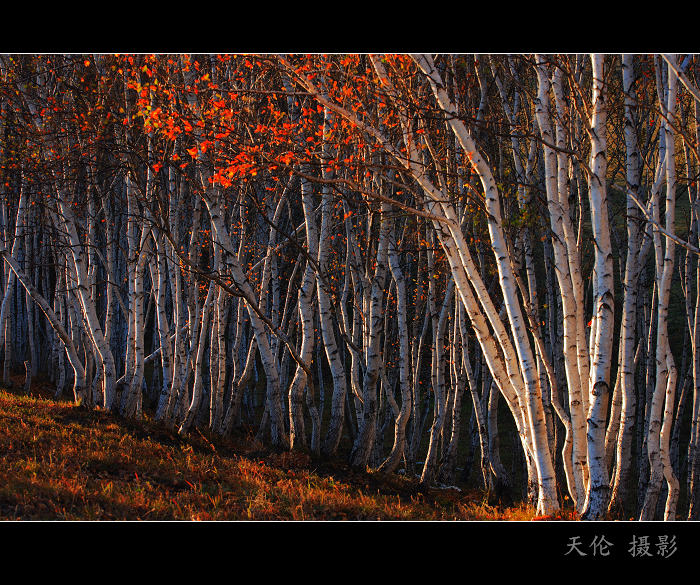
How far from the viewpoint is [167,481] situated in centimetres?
796

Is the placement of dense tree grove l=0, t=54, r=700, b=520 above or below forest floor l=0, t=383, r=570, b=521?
above

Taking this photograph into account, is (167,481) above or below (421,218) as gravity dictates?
below

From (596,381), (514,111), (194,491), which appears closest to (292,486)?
(194,491)

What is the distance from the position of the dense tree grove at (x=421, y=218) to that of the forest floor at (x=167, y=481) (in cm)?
102

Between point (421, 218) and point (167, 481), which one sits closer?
point (167, 481)

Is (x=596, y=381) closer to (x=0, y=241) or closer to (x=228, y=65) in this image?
(x=228, y=65)

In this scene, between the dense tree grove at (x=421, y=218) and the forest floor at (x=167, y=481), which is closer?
the dense tree grove at (x=421, y=218)

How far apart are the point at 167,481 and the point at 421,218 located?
6.29 meters

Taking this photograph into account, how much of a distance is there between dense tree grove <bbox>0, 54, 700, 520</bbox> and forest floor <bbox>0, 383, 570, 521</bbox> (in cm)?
102

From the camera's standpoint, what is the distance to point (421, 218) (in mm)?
11133

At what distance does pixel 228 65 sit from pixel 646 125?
26.8 feet

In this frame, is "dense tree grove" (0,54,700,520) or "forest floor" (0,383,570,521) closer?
"dense tree grove" (0,54,700,520)

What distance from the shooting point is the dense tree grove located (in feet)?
20.6

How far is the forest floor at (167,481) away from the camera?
6688 millimetres
